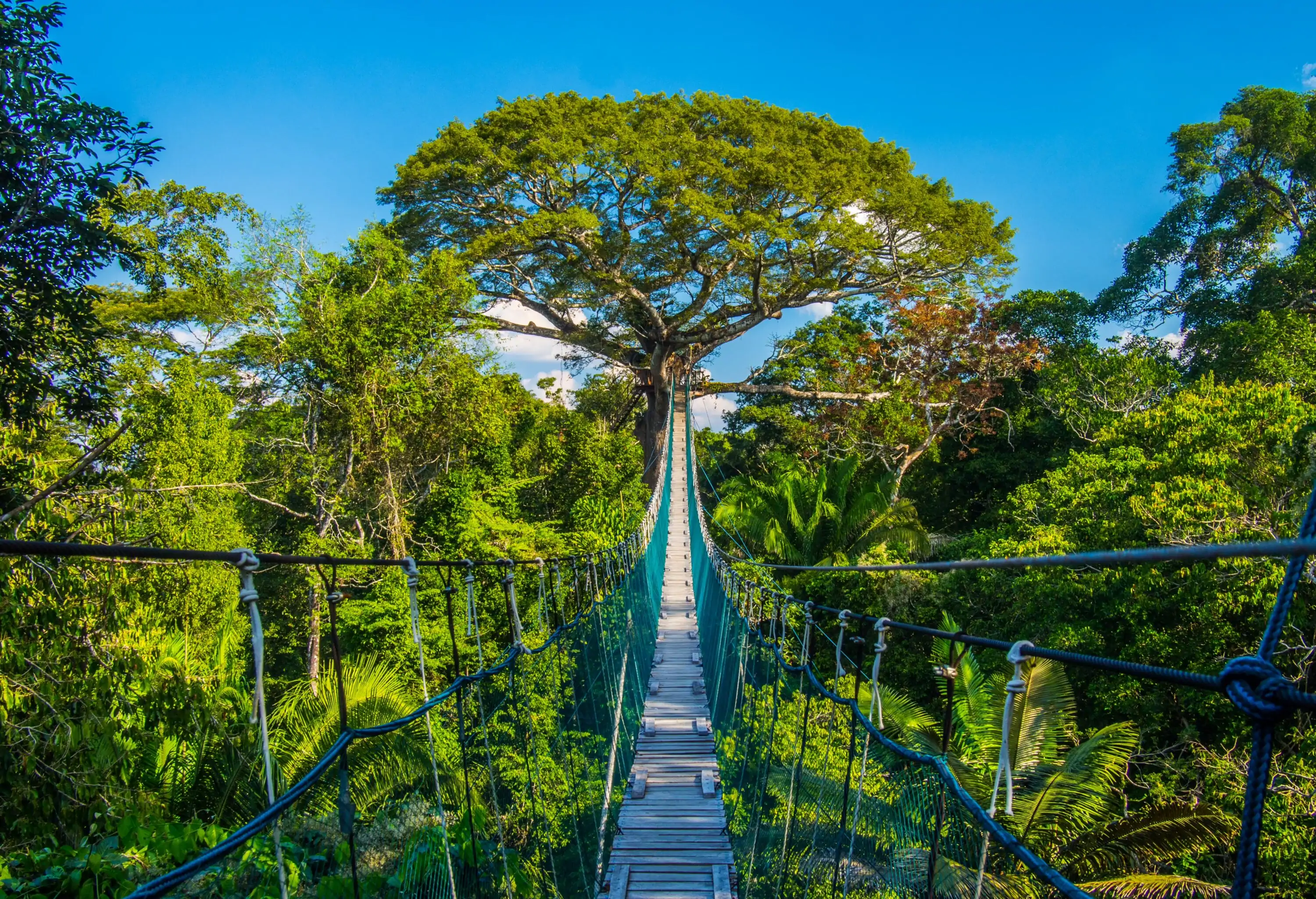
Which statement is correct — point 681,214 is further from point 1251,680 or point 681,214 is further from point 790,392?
point 1251,680

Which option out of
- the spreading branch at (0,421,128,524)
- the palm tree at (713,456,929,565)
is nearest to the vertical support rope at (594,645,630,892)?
the spreading branch at (0,421,128,524)

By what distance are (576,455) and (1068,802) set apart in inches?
288

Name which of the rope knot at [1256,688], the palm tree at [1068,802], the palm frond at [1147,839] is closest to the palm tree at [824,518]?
the palm tree at [1068,802]

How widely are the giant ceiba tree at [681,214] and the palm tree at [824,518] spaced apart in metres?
2.04

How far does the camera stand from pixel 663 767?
151 inches

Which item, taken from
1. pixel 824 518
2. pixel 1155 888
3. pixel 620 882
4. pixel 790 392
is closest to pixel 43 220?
pixel 620 882

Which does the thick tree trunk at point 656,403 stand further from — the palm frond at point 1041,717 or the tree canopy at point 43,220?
the tree canopy at point 43,220

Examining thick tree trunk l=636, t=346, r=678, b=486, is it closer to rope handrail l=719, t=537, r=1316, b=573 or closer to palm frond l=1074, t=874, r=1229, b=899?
palm frond l=1074, t=874, r=1229, b=899

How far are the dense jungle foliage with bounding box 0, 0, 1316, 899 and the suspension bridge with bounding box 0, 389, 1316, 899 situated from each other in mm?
128

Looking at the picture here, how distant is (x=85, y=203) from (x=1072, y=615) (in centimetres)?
559

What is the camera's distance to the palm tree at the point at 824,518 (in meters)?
8.23

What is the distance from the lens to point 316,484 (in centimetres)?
728

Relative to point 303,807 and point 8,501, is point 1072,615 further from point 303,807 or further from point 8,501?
point 8,501

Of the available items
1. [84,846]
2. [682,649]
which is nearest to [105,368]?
[84,846]
